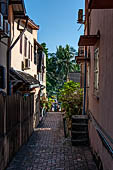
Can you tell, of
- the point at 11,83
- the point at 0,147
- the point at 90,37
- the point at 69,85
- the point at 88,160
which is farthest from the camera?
the point at 69,85

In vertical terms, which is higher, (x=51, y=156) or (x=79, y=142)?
(x=79, y=142)

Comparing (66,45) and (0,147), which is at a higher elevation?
(66,45)

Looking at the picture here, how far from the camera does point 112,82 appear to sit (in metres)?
4.09

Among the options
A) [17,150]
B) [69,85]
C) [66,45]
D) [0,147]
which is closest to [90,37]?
[0,147]

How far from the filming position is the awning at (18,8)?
26.2 ft

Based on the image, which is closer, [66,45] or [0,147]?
[0,147]

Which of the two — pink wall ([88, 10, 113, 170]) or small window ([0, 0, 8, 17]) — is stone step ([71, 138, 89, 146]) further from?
small window ([0, 0, 8, 17])

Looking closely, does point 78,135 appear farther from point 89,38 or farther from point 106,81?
point 106,81

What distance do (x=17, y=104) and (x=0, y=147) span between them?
2.34m

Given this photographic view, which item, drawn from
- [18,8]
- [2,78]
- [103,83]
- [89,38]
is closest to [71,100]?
[2,78]

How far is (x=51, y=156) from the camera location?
24.4ft

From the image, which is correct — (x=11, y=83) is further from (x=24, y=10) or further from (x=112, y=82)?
(x=112, y=82)

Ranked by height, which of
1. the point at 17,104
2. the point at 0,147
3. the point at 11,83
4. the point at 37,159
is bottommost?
the point at 37,159

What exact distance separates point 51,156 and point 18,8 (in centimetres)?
627
